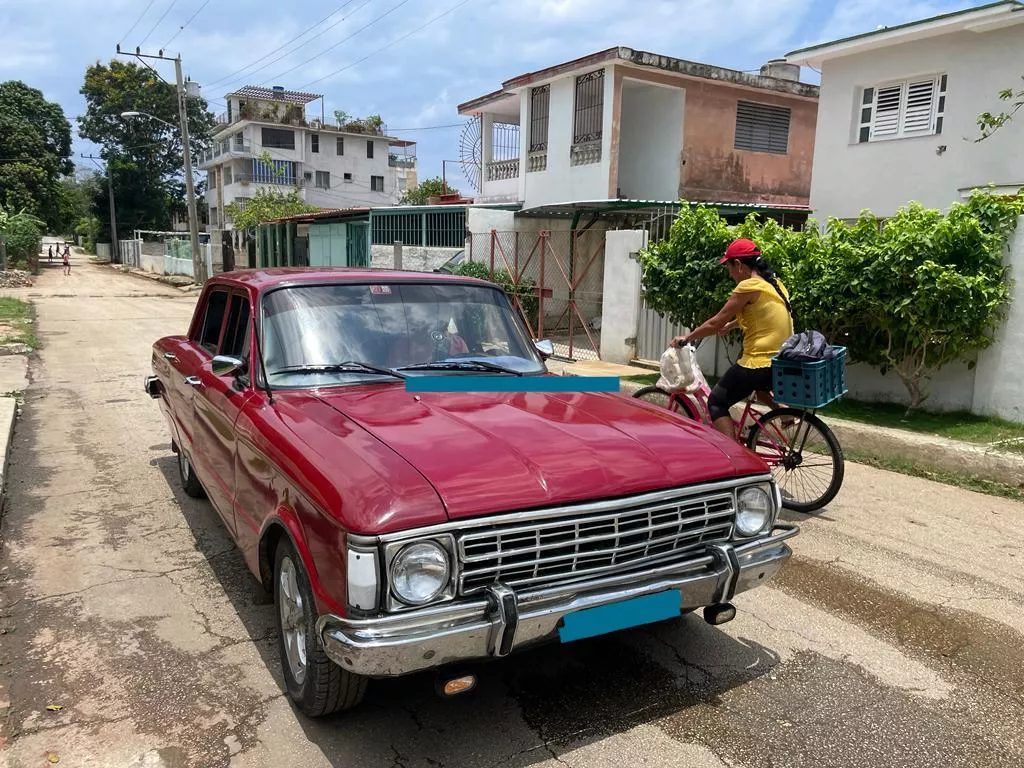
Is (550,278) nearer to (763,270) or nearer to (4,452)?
(763,270)

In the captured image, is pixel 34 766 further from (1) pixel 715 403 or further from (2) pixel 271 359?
(1) pixel 715 403

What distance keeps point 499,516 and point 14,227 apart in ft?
151

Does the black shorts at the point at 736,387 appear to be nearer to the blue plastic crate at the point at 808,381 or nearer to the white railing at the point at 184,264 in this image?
the blue plastic crate at the point at 808,381

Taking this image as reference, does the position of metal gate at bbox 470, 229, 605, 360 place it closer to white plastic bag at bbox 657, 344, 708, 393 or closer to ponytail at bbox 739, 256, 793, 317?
white plastic bag at bbox 657, 344, 708, 393

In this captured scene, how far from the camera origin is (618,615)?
8.99 feet

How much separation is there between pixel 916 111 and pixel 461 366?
46.4ft

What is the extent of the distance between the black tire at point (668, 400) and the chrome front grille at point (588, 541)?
287 centimetres

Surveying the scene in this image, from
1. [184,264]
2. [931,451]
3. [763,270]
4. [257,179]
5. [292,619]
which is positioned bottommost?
[931,451]

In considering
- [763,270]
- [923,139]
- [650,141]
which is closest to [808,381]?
[763,270]

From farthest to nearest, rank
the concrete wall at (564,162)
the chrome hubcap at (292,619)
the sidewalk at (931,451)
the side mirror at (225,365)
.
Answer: the concrete wall at (564,162) < the sidewalk at (931,451) < the side mirror at (225,365) < the chrome hubcap at (292,619)

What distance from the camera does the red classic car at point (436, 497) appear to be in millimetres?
2469

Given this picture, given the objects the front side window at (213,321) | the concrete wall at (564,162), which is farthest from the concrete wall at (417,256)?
the front side window at (213,321)

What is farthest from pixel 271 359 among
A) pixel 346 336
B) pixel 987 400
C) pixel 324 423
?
pixel 987 400

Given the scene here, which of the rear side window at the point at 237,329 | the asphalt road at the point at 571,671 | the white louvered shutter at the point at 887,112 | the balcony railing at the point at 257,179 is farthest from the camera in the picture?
the balcony railing at the point at 257,179
